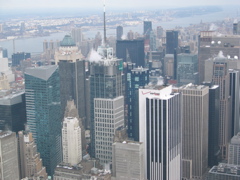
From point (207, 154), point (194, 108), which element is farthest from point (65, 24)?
point (207, 154)

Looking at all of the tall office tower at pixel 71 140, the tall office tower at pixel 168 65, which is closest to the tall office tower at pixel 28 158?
the tall office tower at pixel 71 140

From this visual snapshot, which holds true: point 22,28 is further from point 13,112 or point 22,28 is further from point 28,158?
point 28,158

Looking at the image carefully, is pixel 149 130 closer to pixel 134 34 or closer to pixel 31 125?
pixel 31 125

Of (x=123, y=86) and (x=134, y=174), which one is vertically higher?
(x=123, y=86)

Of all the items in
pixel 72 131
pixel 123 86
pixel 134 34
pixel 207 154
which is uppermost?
pixel 134 34

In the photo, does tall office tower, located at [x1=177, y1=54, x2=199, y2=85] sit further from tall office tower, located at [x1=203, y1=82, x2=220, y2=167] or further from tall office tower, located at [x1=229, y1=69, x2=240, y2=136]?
tall office tower, located at [x1=203, y1=82, x2=220, y2=167]

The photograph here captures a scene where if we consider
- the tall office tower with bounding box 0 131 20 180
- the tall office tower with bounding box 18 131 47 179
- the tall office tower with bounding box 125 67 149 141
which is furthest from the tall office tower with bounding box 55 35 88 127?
→ the tall office tower with bounding box 0 131 20 180

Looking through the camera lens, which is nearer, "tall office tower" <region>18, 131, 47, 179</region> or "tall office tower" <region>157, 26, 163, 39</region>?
"tall office tower" <region>18, 131, 47, 179</region>
